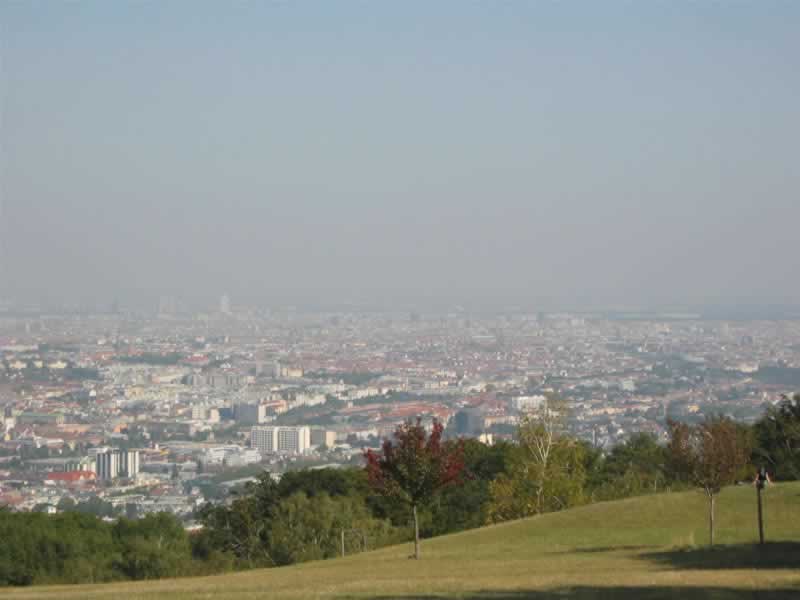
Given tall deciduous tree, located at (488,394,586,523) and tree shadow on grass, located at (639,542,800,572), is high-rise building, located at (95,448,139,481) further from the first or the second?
tree shadow on grass, located at (639,542,800,572)

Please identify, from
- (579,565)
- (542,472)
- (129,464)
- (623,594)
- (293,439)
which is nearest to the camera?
(623,594)

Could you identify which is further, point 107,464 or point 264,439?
point 264,439

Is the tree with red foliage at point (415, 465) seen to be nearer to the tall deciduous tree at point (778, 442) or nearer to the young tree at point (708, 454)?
the young tree at point (708, 454)

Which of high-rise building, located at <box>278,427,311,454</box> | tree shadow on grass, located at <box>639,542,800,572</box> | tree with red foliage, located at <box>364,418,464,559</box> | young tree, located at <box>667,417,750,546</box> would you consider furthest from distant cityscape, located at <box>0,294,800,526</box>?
tree shadow on grass, located at <box>639,542,800,572</box>

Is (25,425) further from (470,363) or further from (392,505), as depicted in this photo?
(470,363)

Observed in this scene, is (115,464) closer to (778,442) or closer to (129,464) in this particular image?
(129,464)

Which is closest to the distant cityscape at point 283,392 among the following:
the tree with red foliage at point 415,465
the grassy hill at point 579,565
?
the grassy hill at point 579,565

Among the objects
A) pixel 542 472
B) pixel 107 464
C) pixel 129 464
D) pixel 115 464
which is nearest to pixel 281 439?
pixel 129 464
